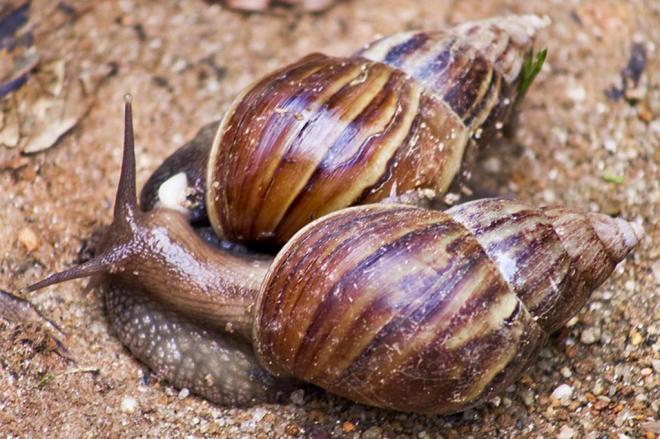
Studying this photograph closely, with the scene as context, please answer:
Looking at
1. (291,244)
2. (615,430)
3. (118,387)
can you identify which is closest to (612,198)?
(615,430)

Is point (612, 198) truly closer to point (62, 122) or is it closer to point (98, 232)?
point (98, 232)

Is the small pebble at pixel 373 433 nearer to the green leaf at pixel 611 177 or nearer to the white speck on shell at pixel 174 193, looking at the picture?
the white speck on shell at pixel 174 193

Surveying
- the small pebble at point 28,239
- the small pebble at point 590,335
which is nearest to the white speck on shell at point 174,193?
the small pebble at point 28,239

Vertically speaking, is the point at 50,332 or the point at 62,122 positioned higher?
the point at 62,122

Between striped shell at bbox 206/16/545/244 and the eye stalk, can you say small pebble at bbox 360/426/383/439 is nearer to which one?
the eye stalk

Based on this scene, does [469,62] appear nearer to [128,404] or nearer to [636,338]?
[636,338]

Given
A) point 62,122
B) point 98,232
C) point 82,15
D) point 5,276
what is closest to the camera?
point 5,276

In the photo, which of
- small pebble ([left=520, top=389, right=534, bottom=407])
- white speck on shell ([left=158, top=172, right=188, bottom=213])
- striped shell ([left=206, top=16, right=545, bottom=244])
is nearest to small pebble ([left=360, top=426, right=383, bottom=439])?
small pebble ([left=520, top=389, right=534, bottom=407])

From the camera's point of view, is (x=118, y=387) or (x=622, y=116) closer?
(x=118, y=387)
